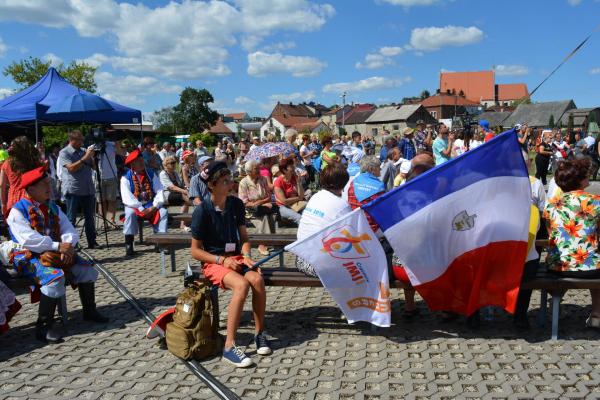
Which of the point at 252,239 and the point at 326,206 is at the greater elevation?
the point at 326,206

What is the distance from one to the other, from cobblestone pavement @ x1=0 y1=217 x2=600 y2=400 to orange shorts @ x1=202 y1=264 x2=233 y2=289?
64 cm

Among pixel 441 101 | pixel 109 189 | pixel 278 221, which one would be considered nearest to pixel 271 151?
pixel 278 221

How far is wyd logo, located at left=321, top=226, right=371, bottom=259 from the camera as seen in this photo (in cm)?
423

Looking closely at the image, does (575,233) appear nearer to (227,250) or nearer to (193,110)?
(227,250)

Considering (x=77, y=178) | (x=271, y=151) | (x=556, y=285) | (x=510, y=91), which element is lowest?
(x=556, y=285)

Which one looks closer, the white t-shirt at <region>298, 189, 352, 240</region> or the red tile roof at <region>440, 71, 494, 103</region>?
the white t-shirt at <region>298, 189, 352, 240</region>

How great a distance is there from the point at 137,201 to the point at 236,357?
4.52m

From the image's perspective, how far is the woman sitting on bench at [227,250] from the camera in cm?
425

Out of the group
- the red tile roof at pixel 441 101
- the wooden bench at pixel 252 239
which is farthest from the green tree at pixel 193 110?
the wooden bench at pixel 252 239

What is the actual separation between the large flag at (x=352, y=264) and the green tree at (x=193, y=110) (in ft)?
361

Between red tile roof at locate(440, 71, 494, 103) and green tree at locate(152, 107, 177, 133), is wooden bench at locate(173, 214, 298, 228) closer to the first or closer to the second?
green tree at locate(152, 107, 177, 133)

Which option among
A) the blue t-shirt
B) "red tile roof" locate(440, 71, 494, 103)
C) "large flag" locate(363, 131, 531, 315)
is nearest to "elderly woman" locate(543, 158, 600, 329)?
"large flag" locate(363, 131, 531, 315)

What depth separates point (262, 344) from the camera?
A: 4.31 metres

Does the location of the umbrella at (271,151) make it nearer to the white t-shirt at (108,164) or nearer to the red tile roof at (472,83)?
the white t-shirt at (108,164)
